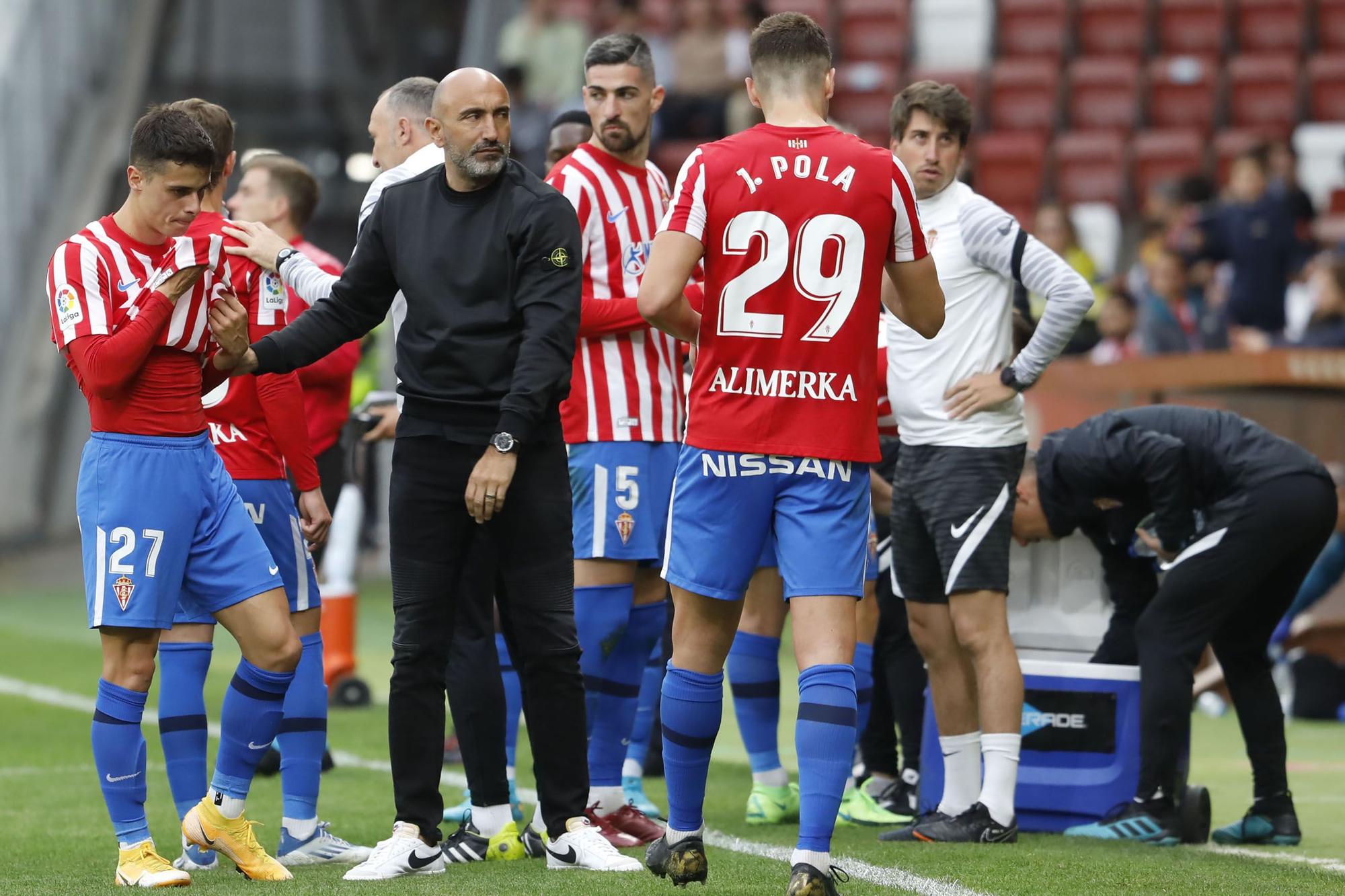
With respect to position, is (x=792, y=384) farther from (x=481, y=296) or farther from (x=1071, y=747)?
(x=1071, y=747)

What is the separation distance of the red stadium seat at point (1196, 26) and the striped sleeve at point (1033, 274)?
11542 mm

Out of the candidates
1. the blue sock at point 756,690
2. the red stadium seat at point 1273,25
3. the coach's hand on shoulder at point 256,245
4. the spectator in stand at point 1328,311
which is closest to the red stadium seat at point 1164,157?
the red stadium seat at point 1273,25

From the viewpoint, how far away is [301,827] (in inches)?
192

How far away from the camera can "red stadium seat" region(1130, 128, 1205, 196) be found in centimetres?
1475

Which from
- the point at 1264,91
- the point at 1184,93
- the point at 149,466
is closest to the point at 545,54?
the point at 1184,93

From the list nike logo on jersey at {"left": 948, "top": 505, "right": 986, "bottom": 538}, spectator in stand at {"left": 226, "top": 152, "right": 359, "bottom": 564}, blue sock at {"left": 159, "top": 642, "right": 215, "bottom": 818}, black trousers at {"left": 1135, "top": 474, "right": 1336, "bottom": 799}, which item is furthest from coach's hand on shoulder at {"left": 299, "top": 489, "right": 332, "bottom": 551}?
black trousers at {"left": 1135, "top": 474, "right": 1336, "bottom": 799}

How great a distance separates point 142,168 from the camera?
4.34m

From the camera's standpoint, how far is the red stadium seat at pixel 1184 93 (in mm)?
15453

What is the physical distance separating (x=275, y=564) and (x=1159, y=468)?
245 cm

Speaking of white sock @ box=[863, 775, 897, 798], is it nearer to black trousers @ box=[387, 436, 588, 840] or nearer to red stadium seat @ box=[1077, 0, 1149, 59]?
black trousers @ box=[387, 436, 588, 840]

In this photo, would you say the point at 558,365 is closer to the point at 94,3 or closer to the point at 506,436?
the point at 506,436

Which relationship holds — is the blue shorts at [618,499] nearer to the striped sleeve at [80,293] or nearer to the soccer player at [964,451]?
the soccer player at [964,451]

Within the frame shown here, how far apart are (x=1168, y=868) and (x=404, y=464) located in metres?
2.18

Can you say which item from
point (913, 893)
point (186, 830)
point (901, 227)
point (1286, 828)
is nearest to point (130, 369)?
→ point (186, 830)
